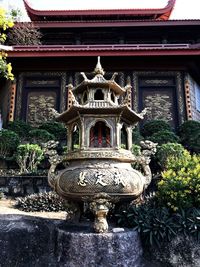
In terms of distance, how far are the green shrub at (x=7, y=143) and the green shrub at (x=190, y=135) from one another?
6.73 m

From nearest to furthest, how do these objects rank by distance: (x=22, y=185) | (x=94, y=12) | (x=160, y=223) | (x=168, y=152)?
1. (x=160, y=223)
2. (x=22, y=185)
3. (x=168, y=152)
4. (x=94, y=12)

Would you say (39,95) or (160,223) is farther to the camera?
(39,95)

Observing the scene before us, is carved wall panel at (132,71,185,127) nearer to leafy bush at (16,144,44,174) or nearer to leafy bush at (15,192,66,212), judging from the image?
leafy bush at (16,144,44,174)

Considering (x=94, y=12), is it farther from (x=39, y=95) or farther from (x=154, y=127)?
(x=154, y=127)

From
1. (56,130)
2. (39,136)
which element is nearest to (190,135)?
(56,130)

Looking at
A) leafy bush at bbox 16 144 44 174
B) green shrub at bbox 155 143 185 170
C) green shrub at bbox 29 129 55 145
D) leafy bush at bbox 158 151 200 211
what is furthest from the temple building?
leafy bush at bbox 158 151 200 211

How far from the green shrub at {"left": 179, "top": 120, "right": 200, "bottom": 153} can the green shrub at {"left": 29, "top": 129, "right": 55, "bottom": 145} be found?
215 inches

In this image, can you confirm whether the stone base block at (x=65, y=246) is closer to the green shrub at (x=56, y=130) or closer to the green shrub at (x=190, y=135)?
the green shrub at (x=190, y=135)

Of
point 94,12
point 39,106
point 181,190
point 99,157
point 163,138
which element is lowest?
point 181,190

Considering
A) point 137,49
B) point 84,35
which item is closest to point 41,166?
point 137,49

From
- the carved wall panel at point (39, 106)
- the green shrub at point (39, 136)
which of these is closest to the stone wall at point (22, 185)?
the green shrub at point (39, 136)

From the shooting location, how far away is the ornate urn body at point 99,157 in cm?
376

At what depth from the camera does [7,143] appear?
9125 millimetres

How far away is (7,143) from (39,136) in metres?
1.25
